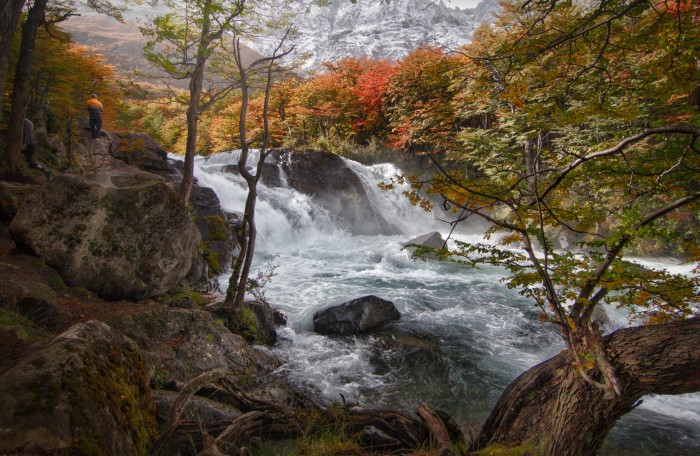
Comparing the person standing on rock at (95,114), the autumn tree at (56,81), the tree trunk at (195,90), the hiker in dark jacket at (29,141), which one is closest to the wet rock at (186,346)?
the tree trunk at (195,90)

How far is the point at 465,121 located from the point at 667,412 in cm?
1759

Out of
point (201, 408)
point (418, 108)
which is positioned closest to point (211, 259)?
point (201, 408)

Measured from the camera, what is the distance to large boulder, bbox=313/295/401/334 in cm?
731

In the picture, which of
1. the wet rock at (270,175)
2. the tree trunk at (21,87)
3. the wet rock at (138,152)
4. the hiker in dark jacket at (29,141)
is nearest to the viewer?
the tree trunk at (21,87)

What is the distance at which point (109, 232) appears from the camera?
5695 millimetres

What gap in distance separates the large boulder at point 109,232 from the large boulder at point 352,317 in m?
2.99

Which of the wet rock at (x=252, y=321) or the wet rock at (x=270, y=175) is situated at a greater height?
the wet rock at (x=270, y=175)

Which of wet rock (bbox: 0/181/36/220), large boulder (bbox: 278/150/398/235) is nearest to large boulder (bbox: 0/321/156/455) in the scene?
wet rock (bbox: 0/181/36/220)

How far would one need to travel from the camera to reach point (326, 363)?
6.14m

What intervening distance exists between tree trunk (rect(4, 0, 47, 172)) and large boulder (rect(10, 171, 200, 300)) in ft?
9.55

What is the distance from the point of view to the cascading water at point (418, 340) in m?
5.07

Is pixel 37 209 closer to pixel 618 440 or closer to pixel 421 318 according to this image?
pixel 421 318

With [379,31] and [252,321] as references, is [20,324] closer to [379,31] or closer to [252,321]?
[252,321]

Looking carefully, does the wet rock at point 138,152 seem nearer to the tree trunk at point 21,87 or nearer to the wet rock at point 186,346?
the tree trunk at point 21,87
